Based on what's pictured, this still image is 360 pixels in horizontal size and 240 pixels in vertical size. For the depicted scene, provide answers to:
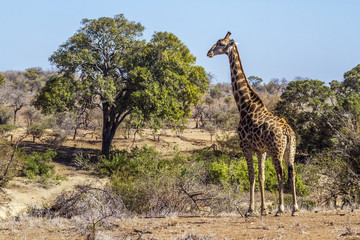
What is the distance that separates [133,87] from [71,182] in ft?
19.1

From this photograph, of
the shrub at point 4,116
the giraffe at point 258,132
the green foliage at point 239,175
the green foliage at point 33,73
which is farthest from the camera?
the green foliage at point 33,73

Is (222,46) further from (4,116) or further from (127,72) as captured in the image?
(4,116)

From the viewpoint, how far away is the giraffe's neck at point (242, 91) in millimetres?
8602

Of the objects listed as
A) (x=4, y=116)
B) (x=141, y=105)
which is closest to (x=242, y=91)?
(x=141, y=105)

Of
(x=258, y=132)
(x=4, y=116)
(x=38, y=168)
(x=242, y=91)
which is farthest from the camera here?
(x=4, y=116)

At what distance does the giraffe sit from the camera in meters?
7.78

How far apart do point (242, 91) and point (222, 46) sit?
1.15m

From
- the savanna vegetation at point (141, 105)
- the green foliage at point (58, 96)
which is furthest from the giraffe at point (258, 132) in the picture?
the green foliage at point (58, 96)

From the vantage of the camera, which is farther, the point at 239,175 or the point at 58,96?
the point at 58,96

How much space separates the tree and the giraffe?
9.71 meters

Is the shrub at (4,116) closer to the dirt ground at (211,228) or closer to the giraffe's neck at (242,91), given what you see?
the dirt ground at (211,228)

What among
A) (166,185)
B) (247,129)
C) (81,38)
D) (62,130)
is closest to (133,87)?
(81,38)

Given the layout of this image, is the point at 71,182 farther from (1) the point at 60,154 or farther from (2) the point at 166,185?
(2) the point at 166,185

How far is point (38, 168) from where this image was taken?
659 inches
